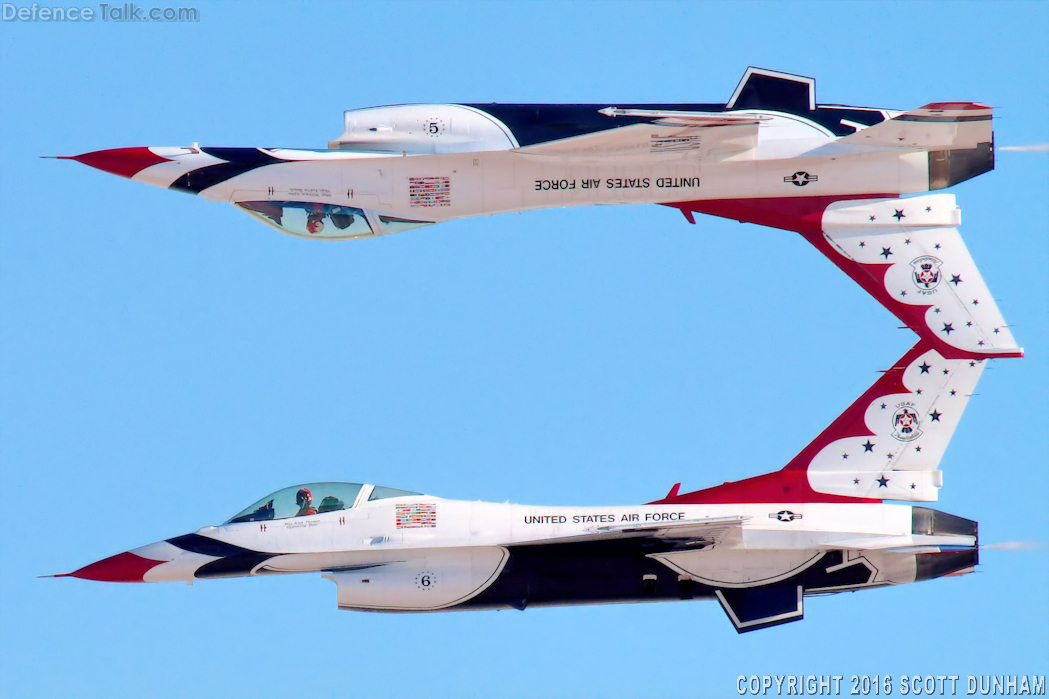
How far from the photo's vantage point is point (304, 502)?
2106 cm

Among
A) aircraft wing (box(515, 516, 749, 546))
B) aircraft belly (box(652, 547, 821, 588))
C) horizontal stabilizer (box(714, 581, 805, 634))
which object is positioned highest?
aircraft wing (box(515, 516, 749, 546))

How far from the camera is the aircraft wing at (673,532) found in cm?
2020

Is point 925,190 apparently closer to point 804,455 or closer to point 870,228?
point 870,228

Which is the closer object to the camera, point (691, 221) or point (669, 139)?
point (669, 139)

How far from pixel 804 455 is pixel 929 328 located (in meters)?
1.98

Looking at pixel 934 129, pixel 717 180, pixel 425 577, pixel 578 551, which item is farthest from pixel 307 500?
pixel 934 129

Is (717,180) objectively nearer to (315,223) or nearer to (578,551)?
(578,551)

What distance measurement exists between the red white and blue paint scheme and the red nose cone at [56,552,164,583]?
0.02m

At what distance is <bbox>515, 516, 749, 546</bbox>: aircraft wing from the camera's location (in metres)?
20.2

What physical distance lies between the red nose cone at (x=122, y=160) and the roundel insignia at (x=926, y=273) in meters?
8.47

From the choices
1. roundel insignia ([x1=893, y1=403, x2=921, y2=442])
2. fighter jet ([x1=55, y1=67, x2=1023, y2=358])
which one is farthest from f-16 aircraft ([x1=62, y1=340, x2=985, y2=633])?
fighter jet ([x1=55, y1=67, x2=1023, y2=358])

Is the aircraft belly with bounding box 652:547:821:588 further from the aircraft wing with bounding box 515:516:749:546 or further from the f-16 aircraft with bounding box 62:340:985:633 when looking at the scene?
the aircraft wing with bounding box 515:516:749:546

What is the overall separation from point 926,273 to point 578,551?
496 centimetres

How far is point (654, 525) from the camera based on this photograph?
20.5 meters
